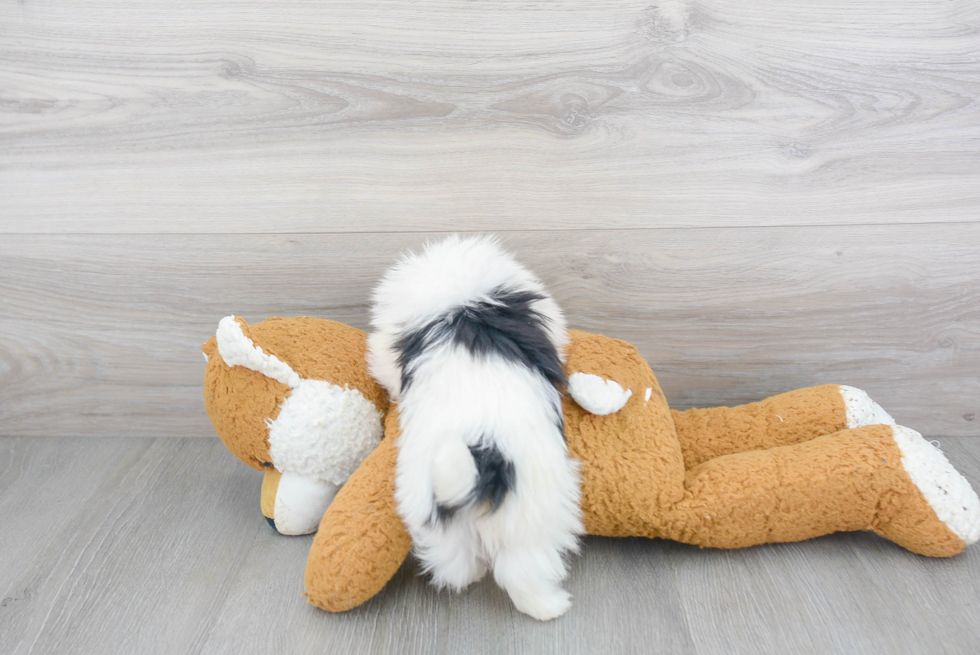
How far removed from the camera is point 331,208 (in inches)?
36.4

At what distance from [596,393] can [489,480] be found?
17cm

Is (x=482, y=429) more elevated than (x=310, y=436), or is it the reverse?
(x=482, y=429)

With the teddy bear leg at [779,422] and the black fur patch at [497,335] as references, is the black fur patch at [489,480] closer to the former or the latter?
the black fur patch at [497,335]

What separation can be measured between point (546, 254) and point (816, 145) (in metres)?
0.38

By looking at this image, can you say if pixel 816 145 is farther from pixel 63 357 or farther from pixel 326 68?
pixel 63 357

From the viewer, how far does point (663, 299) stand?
95 cm

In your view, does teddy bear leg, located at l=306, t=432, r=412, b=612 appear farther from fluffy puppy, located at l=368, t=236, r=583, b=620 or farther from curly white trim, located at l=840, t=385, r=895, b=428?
curly white trim, located at l=840, t=385, r=895, b=428

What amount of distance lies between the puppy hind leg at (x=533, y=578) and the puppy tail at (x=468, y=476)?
2.8 inches

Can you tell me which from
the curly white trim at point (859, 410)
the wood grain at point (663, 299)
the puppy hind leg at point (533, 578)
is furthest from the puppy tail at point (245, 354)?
the curly white trim at point (859, 410)

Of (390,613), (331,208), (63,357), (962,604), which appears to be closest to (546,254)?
(331,208)

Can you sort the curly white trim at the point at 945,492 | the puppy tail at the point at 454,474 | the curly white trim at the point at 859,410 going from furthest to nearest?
1. the curly white trim at the point at 859,410
2. the curly white trim at the point at 945,492
3. the puppy tail at the point at 454,474

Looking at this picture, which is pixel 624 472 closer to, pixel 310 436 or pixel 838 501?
pixel 838 501

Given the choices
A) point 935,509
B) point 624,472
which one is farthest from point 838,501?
point 624,472

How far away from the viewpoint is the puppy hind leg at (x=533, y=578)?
656 millimetres
